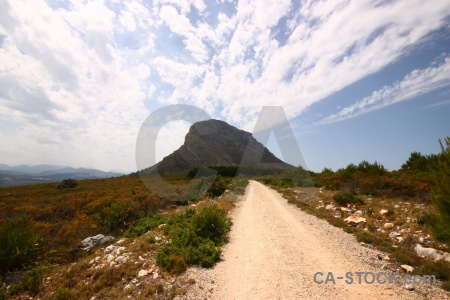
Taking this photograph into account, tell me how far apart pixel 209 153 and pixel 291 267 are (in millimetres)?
104923

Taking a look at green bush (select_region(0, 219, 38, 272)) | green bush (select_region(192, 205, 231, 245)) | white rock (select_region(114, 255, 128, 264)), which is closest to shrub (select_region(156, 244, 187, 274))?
white rock (select_region(114, 255, 128, 264))

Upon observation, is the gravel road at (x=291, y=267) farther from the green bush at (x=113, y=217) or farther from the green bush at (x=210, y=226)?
the green bush at (x=113, y=217)

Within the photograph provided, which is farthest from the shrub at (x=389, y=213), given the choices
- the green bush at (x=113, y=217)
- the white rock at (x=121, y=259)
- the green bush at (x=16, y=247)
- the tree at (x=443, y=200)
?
the green bush at (x=16, y=247)

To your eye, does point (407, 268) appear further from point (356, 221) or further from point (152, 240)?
point (152, 240)

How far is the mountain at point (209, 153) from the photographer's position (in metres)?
89.2

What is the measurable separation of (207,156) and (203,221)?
97799mm

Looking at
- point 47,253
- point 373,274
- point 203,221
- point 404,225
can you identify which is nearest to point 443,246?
point 404,225

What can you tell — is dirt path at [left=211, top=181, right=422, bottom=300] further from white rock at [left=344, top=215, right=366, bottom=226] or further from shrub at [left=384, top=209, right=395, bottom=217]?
shrub at [left=384, top=209, right=395, bottom=217]

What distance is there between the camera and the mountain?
8925cm

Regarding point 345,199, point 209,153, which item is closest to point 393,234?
point 345,199

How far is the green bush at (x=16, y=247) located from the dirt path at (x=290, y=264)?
7.92 m

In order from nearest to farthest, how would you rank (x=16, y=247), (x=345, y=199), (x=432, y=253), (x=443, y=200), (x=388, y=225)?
(x=443, y=200) → (x=432, y=253) → (x=16, y=247) → (x=388, y=225) → (x=345, y=199)

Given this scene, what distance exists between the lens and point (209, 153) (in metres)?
112

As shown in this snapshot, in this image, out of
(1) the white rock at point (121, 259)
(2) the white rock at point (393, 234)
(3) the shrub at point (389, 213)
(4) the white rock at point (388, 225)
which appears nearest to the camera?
(1) the white rock at point (121, 259)
